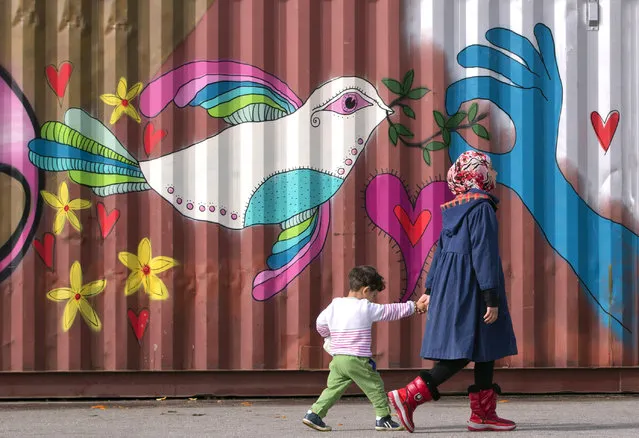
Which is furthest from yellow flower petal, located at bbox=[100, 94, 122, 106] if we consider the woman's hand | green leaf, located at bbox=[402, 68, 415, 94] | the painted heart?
the woman's hand

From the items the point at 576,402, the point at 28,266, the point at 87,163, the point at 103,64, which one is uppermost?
the point at 103,64

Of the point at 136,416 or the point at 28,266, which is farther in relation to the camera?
the point at 28,266

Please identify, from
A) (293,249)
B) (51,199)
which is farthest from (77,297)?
(293,249)

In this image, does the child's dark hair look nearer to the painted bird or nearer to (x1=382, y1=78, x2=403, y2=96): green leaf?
the painted bird

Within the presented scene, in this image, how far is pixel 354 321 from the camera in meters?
6.74

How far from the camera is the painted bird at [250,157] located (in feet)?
26.2

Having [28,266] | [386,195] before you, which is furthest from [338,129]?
[28,266]

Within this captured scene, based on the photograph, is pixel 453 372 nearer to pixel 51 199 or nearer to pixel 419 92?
pixel 419 92

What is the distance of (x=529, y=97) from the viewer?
814 cm

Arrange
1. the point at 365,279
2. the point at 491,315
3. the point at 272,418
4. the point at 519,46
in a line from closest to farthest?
1. the point at 491,315
2. the point at 365,279
3. the point at 272,418
4. the point at 519,46

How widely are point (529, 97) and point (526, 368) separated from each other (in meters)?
1.68

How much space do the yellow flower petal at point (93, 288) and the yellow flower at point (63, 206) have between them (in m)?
0.34

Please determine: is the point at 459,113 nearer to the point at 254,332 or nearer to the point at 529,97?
the point at 529,97

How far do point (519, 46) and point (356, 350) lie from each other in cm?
248
